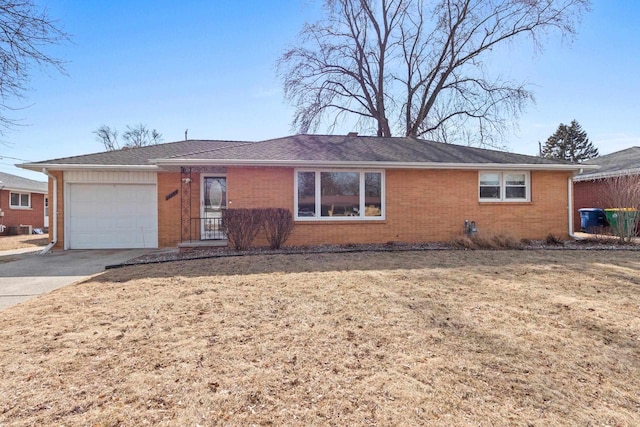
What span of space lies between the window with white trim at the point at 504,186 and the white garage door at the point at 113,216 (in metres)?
11.4

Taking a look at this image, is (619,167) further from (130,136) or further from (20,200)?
(130,136)

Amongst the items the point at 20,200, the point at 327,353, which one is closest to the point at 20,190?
the point at 20,200

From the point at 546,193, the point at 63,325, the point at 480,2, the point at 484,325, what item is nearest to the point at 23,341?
the point at 63,325

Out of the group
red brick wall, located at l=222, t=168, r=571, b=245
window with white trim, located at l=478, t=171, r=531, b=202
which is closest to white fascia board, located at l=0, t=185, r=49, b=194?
red brick wall, located at l=222, t=168, r=571, b=245

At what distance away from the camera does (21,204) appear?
2006 cm

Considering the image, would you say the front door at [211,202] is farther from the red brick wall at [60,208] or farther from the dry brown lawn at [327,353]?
the dry brown lawn at [327,353]

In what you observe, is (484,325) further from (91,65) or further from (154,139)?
(154,139)

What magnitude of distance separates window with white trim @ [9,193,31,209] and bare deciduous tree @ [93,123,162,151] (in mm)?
18653

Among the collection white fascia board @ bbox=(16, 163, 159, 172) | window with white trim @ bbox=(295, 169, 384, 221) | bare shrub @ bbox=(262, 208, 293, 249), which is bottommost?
bare shrub @ bbox=(262, 208, 293, 249)

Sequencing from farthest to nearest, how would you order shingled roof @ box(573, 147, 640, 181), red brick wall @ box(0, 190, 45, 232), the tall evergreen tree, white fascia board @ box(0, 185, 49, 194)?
the tall evergreen tree → red brick wall @ box(0, 190, 45, 232) → white fascia board @ box(0, 185, 49, 194) → shingled roof @ box(573, 147, 640, 181)

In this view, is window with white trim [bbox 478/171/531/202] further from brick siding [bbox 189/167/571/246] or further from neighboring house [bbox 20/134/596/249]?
brick siding [bbox 189/167/571/246]

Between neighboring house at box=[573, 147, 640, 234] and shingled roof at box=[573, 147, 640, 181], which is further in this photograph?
neighboring house at box=[573, 147, 640, 234]

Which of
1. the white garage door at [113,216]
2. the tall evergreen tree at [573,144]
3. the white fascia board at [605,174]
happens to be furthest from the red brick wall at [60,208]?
the tall evergreen tree at [573,144]

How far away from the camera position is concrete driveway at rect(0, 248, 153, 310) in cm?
574
